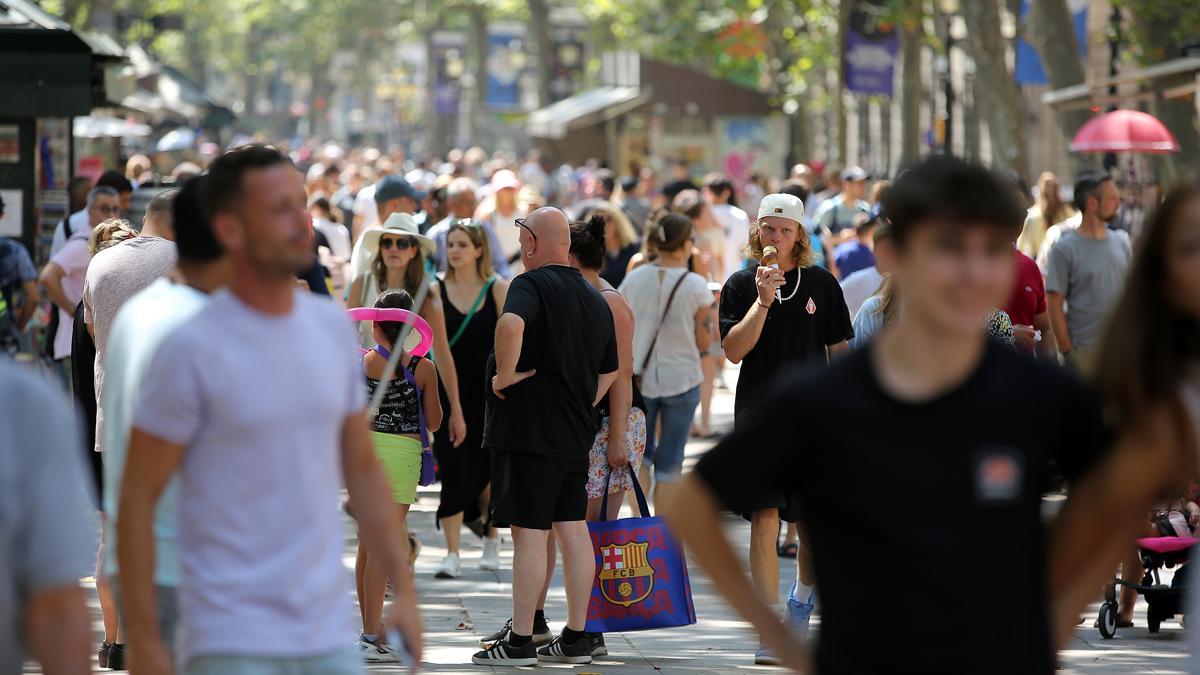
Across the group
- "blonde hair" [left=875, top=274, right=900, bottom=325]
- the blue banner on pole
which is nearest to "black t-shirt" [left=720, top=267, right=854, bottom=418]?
"blonde hair" [left=875, top=274, right=900, bottom=325]

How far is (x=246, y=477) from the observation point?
3.61 metres

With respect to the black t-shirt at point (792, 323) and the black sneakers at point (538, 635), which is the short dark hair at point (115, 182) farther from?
the black t-shirt at point (792, 323)

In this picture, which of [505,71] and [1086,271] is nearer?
[1086,271]

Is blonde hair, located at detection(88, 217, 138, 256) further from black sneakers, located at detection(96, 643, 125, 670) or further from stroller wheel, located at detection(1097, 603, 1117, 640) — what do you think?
stroller wheel, located at detection(1097, 603, 1117, 640)

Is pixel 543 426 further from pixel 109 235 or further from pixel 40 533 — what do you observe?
pixel 40 533

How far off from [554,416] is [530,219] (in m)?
0.84

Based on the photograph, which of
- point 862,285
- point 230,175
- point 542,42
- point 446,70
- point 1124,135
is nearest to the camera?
point 230,175

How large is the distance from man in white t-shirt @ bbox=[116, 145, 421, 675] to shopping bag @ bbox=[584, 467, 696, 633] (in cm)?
425

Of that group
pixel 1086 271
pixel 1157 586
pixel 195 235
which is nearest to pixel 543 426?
pixel 1157 586

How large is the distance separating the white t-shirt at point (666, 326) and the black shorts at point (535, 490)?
3.31 metres

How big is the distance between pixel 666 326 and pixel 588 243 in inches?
114

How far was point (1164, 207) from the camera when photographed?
3.31 metres

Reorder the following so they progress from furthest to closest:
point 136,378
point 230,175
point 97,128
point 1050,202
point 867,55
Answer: point 867,55
point 97,128
point 1050,202
point 136,378
point 230,175

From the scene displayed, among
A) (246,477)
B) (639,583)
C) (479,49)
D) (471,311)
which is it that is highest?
(479,49)
